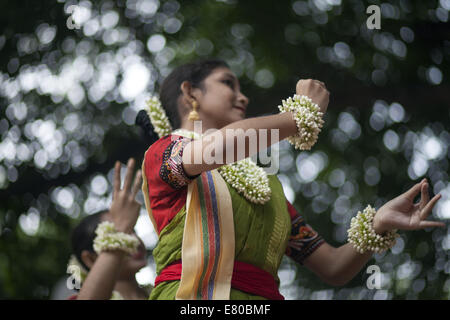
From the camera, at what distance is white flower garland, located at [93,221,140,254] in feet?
9.40

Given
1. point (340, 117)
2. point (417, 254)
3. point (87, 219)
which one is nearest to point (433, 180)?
Result: point (417, 254)

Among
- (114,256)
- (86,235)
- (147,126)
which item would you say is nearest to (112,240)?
(114,256)

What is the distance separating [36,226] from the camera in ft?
19.6

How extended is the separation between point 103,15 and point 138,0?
1.23 ft

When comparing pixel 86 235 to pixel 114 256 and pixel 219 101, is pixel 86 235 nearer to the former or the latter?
pixel 114 256

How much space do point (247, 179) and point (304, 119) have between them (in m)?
0.32

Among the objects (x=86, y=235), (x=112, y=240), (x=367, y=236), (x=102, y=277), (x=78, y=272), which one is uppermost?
(x=367, y=236)

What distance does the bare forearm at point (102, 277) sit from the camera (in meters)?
2.80

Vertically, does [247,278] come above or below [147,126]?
below

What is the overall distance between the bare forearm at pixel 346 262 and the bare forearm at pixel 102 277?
3.28ft

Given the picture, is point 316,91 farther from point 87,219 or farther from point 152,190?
point 87,219

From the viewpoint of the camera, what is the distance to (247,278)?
2068 mm

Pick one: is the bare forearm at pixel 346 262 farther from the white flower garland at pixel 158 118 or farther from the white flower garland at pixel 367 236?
the white flower garland at pixel 158 118

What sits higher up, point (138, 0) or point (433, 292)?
point (138, 0)
